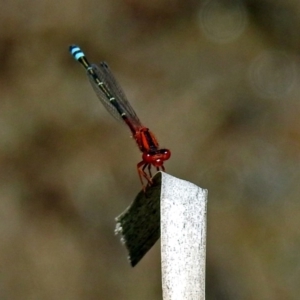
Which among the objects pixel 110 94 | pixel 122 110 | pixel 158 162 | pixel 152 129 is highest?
pixel 152 129

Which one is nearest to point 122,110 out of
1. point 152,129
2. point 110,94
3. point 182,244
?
point 110,94

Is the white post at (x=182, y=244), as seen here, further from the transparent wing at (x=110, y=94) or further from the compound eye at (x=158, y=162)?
the transparent wing at (x=110, y=94)

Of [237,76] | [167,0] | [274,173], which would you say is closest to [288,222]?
[274,173]

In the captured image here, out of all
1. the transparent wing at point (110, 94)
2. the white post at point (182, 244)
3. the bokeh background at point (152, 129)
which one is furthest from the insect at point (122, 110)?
the white post at point (182, 244)

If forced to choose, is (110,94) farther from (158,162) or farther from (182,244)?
(182,244)

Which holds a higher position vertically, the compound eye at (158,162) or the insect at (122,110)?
the insect at (122,110)

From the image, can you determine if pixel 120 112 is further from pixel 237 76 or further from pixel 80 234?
pixel 237 76

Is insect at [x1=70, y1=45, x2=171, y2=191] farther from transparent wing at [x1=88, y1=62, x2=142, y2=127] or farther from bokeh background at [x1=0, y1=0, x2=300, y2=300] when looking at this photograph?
bokeh background at [x1=0, y1=0, x2=300, y2=300]
